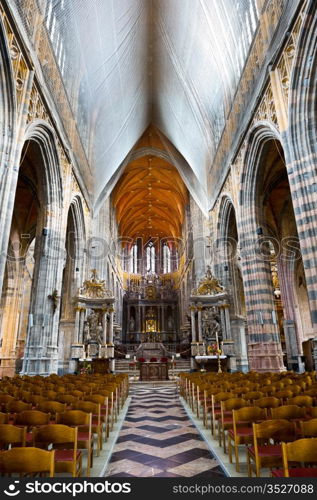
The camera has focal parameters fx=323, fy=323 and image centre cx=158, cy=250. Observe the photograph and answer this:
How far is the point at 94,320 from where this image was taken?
61.4 ft

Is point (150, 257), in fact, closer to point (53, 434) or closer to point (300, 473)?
point (53, 434)

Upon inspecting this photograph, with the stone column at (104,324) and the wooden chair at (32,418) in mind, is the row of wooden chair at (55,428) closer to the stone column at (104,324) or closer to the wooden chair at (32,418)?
the wooden chair at (32,418)

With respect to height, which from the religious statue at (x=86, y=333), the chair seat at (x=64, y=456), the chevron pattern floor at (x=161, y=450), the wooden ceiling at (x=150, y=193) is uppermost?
the wooden ceiling at (x=150, y=193)

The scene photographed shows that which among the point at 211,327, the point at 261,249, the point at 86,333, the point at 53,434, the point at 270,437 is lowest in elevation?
the point at 270,437

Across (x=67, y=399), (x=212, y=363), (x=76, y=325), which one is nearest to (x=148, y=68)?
(x=76, y=325)

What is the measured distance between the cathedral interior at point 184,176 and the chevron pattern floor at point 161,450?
50 mm

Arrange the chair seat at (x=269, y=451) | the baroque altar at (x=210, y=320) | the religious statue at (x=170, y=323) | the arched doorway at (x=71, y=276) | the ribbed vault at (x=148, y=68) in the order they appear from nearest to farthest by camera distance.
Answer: the chair seat at (x=269, y=451) < the ribbed vault at (x=148, y=68) < the baroque altar at (x=210, y=320) < the arched doorway at (x=71, y=276) < the religious statue at (x=170, y=323)

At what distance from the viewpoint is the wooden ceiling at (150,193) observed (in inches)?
1252

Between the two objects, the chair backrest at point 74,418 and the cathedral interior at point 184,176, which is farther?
the cathedral interior at point 184,176

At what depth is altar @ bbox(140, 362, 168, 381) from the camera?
16516 millimetres

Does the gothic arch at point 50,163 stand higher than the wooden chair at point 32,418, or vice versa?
the gothic arch at point 50,163

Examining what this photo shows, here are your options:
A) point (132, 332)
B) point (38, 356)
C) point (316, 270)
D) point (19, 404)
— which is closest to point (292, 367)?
point (316, 270)

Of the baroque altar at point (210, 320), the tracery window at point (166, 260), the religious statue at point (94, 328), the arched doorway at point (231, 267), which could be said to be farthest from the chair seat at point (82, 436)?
the tracery window at point (166, 260)

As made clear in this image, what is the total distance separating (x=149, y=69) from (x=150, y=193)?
1840cm
